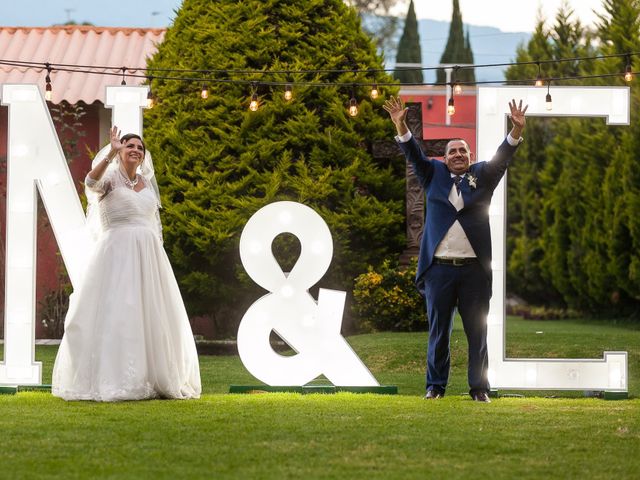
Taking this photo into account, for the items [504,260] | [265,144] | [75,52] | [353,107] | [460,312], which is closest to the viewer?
[460,312]

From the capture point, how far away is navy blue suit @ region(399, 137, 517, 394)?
9.33 m

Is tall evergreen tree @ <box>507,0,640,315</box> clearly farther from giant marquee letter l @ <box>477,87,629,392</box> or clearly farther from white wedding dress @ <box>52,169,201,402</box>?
white wedding dress @ <box>52,169,201,402</box>

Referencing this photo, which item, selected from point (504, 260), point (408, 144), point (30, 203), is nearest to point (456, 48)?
point (504, 260)

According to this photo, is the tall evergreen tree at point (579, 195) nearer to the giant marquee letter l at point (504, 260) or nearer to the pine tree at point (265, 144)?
the pine tree at point (265, 144)

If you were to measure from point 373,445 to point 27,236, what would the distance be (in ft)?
14.0

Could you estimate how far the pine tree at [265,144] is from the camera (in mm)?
15586

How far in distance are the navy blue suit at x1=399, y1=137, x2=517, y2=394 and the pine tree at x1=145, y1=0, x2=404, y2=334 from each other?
240 inches

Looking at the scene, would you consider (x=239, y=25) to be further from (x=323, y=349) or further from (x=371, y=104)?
(x=323, y=349)

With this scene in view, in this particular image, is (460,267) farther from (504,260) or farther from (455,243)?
(504,260)

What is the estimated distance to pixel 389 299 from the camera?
15406 mm

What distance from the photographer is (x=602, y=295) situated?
22547mm

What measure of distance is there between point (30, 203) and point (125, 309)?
1.39 meters

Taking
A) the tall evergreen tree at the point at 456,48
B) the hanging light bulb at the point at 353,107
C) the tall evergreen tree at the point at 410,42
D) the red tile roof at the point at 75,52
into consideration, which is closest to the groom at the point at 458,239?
the hanging light bulb at the point at 353,107

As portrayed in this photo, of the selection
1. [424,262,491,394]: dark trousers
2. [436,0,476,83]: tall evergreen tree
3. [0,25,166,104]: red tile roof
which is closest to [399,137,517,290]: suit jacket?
[424,262,491,394]: dark trousers
